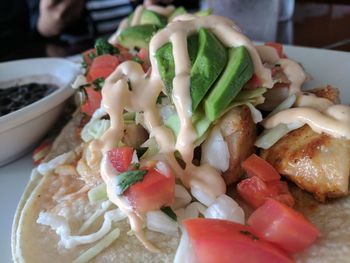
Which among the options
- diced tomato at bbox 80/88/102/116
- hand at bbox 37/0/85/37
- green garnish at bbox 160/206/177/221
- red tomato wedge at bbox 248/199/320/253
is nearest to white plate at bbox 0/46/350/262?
diced tomato at bbox 80/88/102/116

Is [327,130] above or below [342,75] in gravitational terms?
above

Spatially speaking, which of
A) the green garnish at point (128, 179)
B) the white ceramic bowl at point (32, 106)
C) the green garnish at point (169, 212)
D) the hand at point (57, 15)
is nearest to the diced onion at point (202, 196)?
the green garnish at point (169, 212)

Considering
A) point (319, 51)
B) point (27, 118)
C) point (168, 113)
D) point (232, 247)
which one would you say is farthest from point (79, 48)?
point (232, 247)

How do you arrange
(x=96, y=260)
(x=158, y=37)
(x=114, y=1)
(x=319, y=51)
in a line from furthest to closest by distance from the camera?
1. (x=114, y=1)
2. (x=319, y=51)
3. (x=158, y=37)
4. (x=96, y=260)

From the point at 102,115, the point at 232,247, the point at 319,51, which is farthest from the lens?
the point at 319,51

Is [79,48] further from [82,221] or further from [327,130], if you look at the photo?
[327,130]

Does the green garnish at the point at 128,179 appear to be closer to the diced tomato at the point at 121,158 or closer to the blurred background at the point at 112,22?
the diced tomato at the point at 121,158

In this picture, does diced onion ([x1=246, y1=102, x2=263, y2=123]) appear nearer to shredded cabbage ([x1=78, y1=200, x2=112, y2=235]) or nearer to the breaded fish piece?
the breaded fish piece
